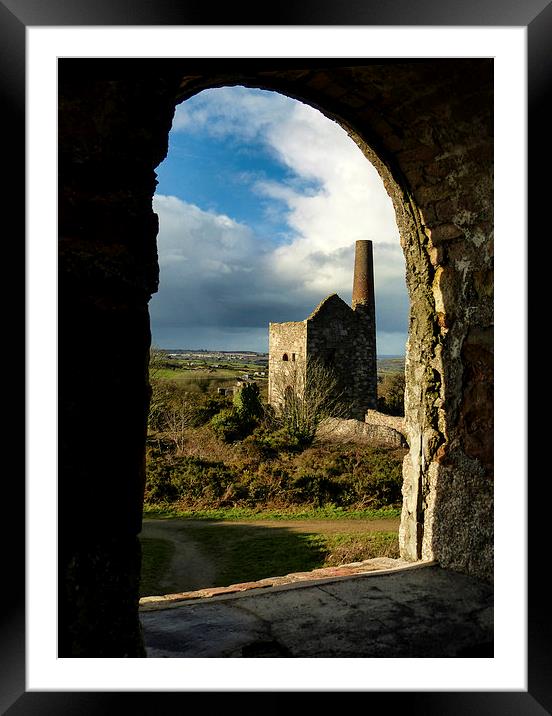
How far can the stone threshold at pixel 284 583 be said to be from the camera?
10.9 feet

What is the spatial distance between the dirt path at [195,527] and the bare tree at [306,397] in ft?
17.4

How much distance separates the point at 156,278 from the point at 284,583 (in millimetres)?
2431

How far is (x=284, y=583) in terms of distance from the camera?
139 inches

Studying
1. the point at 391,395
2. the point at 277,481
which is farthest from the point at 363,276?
the point at 277,481

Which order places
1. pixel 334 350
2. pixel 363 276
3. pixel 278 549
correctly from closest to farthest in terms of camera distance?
pixel 278 549, pixel 334 350, pixel 363 276

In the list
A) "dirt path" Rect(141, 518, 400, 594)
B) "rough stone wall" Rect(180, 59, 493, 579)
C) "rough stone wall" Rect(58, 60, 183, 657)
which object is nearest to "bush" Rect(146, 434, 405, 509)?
"dirt path" Rect(141, 518, 400, 594)

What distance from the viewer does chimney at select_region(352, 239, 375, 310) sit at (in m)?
21.9

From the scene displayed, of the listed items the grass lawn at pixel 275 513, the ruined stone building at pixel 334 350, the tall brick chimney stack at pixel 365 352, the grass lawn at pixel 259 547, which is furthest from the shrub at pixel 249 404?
the grass lawn at pixel 259 547

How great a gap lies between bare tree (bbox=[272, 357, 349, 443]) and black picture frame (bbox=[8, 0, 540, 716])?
13368mm

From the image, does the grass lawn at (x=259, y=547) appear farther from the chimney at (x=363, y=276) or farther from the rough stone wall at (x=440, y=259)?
the chimney at (x=363, y=276)
